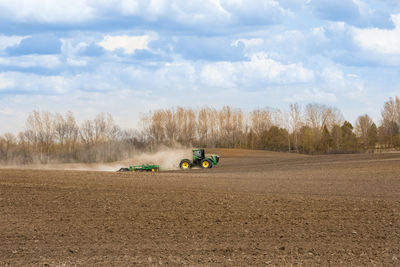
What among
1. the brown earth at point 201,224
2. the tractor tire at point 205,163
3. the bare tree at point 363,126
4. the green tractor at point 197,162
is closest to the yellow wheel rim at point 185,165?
the green tractor at point 197,162

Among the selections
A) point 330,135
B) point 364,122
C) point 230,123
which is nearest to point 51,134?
point 230,123

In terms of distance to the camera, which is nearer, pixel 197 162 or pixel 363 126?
pixel 197 162

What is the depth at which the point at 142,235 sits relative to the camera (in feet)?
49.8

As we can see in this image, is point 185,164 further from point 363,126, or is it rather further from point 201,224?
point 363,126

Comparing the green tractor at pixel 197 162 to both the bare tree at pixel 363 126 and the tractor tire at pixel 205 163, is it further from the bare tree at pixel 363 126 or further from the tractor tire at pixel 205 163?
the bare tree at pixel 363 126

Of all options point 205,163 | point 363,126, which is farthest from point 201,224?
point 363,126

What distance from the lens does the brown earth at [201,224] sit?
40.7 ft

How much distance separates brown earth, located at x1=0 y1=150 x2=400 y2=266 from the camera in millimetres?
12406

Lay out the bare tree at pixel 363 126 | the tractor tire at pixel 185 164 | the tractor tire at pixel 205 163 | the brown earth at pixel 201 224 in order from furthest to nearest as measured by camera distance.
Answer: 1. the bare tree at pixel 363 126
2. the tractor tire at pixel 185 164
3. the tractor tire at pixel 205 163
4. the brown earth at pixel 201 224

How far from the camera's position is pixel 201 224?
16.8m

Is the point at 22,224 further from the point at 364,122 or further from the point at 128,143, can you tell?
the point at 364,122

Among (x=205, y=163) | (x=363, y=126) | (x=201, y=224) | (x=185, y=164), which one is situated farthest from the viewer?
(x=363, y=126)

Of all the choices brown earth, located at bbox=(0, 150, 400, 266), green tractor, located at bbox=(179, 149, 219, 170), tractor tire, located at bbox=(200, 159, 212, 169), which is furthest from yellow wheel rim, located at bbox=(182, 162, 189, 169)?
brown earth, located at bbox=(0, 150, 400, 266)

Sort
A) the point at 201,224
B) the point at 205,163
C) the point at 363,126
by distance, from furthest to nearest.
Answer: the point at 363,126
the point at 205,163
the point at 201,224
